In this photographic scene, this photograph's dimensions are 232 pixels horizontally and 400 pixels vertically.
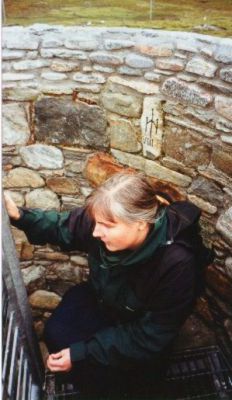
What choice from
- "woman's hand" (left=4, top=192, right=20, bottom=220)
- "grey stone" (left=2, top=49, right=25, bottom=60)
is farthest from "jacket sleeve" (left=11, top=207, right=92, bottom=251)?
"grey stone" (left=2, top=49, right=25, bottom=60)

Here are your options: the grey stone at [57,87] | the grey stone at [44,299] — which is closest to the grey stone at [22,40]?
the grey stone at [57,87]

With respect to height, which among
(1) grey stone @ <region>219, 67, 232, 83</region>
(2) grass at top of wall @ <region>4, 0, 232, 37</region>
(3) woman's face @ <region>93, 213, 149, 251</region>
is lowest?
(3) woman's face @ <region>93, 213, 149, 251</region>

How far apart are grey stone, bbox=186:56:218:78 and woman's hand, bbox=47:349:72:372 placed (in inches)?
68.2

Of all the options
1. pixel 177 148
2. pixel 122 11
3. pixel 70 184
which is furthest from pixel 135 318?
pixel 122 11

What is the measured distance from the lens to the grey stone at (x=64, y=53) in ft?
9.62

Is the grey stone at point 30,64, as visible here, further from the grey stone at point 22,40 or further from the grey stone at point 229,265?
the grey stone at point 229,265

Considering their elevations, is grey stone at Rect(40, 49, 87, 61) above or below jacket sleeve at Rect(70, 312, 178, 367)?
above

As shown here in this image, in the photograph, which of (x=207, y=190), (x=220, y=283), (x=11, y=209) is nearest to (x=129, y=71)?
(x=207, y=190)

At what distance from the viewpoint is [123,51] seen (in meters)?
2.87

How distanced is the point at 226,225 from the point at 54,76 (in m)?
1.51

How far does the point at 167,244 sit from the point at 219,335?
161cm

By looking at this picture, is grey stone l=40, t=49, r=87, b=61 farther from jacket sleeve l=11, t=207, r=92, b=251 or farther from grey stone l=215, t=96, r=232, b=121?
jacket sleeve l=11, t=207, r=92, b=251

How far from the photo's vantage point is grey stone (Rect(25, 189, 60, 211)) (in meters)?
3.56

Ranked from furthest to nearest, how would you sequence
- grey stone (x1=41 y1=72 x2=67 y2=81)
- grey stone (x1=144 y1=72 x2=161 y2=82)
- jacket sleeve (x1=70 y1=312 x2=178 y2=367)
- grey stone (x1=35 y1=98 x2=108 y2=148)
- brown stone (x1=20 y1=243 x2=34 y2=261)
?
brown stone (x1=20 y1=243 x2=34 y2=261) → grey stone (x1=35 y1=98 x2=108 y2=148) → grey stone (x1=41 y1=72 x2=67 y2=81) → grey stone (x1=144 y1=72 x2=161 y2=82) → jacket sleeve (x1=70 y1=312 x2=178 y2=367)
